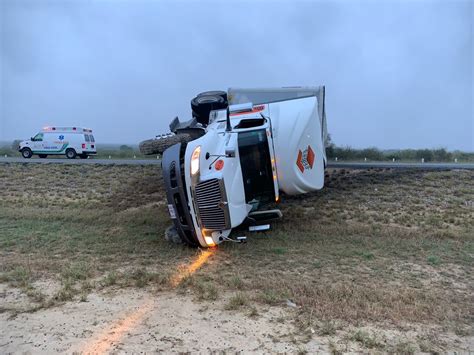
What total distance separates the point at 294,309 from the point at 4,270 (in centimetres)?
382

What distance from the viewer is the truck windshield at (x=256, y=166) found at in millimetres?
6426

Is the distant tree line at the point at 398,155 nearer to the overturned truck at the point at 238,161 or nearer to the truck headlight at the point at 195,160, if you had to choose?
the overturned truck at the point at 238,161

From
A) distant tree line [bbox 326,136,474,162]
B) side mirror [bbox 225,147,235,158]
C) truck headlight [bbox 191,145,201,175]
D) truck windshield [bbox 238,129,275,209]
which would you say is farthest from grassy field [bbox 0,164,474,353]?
distant tree line [bbox 326,136,474,162]

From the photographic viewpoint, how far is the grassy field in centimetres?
385

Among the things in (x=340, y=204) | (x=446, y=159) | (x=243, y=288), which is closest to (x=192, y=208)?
(x=243, y=288)

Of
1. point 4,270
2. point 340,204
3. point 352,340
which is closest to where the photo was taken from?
point 352,340

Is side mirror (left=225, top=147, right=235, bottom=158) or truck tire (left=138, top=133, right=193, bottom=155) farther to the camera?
truck tire (left=138, top=133, right=193, bottom=155)

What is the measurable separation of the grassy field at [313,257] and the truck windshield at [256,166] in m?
0.84

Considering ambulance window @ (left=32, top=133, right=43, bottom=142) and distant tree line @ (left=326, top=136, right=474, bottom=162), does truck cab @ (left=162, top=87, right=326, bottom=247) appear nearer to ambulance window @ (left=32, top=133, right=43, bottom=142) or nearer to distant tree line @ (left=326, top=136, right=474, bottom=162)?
distant tree line @ (left=326, top=136, right=474, bottom=162)

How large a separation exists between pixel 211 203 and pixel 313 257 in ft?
5.57

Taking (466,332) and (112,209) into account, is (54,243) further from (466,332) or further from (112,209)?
(466,332)

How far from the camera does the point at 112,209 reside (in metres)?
9.89

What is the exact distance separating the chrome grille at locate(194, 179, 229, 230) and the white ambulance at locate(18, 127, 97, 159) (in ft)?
68.8

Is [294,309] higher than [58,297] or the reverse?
the reverse
